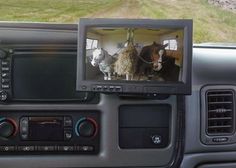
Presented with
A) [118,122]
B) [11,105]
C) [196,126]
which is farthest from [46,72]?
[196,126]

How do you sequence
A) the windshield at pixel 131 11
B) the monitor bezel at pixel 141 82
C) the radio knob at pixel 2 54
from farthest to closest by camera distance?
the windshield at pixel 131 11 < the radio knob at pixel 2 54 < the monitor bezel at pixel 141 82

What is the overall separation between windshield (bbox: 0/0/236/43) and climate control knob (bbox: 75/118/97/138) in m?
0.49

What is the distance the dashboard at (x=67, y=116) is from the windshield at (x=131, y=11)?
0.36 ft

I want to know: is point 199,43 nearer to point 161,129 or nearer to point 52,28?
point 161,129

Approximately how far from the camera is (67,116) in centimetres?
284

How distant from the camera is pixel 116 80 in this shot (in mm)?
2639

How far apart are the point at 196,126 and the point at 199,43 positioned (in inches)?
21.6

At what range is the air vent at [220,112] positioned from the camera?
298cm

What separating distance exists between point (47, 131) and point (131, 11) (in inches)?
28.9

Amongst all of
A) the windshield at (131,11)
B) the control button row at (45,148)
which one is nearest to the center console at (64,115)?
the control button row at (45,148)

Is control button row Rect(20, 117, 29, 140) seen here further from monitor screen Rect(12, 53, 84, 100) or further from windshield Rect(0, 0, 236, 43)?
windshield Rect(0, 0, 236, 43)

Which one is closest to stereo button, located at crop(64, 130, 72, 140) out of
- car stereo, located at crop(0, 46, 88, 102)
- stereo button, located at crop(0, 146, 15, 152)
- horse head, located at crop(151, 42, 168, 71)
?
car stereo, located at crop(0, 46, 88, 102)

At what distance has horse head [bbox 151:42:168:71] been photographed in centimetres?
265

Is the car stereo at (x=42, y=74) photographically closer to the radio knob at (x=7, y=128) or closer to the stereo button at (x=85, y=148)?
the radio knob at (x=7, y=128)
